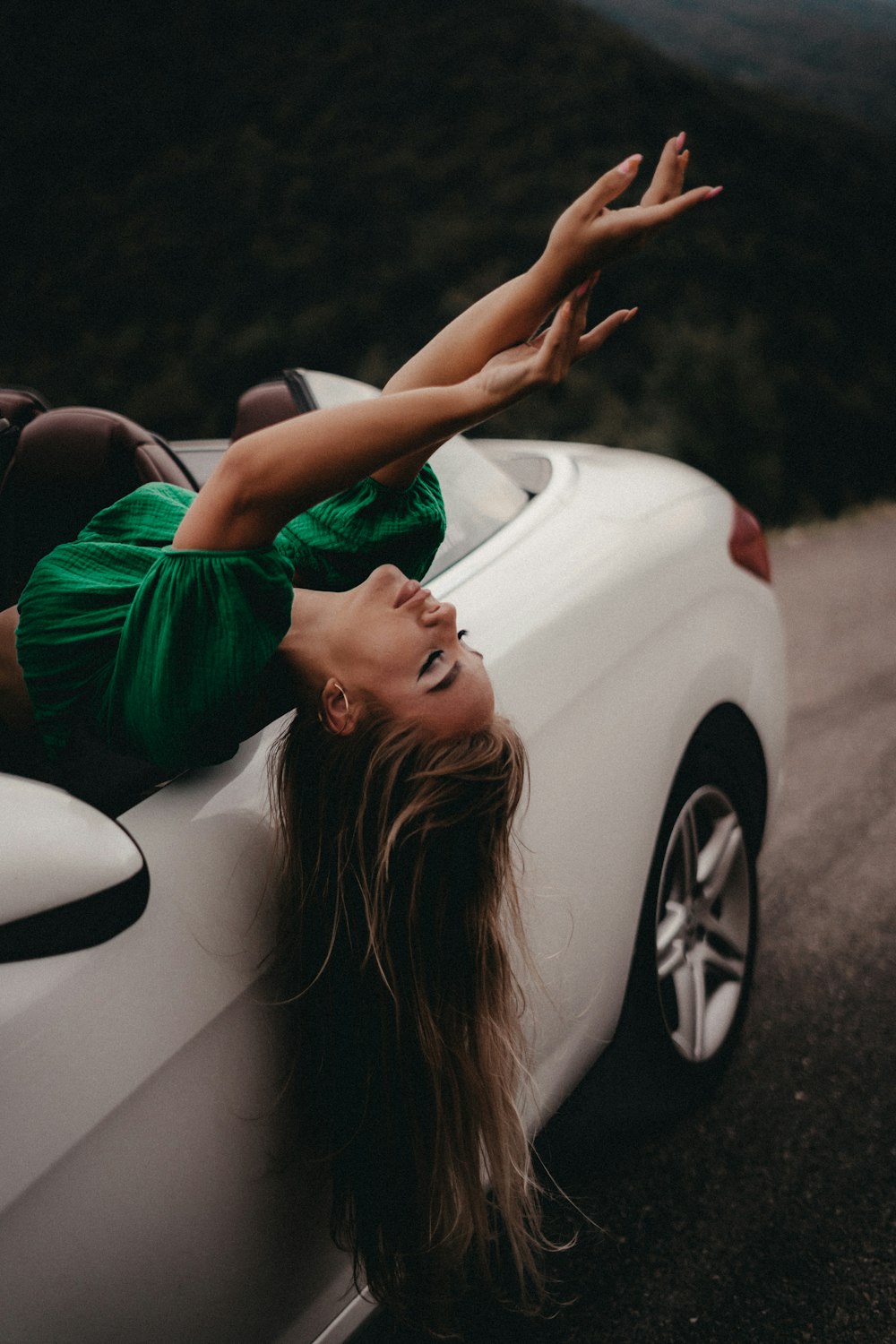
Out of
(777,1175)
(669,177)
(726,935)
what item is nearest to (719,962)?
(726,935)

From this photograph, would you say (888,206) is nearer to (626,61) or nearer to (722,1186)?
(626,61)

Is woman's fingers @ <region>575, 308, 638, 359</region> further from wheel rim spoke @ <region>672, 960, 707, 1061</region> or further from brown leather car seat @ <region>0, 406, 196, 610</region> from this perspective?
wheel rim spoke @ <region>672, 960, 707, 1061</region>

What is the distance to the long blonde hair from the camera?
4.30ft

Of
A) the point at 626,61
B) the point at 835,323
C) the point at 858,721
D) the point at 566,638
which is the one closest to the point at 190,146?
the point at 626,61

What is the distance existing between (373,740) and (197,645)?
0.26m

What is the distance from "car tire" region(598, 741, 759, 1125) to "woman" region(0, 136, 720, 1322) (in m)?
0.59

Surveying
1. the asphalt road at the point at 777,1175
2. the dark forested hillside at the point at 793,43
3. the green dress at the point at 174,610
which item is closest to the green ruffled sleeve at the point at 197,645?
the green dress at the point at 174,610

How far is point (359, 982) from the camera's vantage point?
1344 millimetres

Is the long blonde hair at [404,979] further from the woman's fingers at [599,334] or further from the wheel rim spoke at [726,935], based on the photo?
the wheel rim spoke at [726,935]

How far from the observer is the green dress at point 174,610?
1197 millimetres

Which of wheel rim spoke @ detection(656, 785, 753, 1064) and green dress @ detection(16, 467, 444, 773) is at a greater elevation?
green dress @ detection(16, 467, 444, 773)

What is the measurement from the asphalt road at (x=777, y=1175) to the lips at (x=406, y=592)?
41.9 inches

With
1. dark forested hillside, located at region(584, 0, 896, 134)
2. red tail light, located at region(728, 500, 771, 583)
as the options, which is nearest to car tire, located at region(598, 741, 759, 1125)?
red tail light, located at region(728, 500, 771, 583)

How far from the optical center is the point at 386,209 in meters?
19.5
